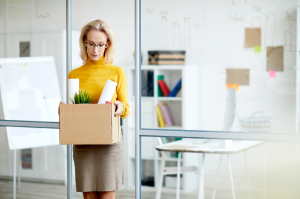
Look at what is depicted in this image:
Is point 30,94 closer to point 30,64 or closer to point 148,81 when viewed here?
point 30,64

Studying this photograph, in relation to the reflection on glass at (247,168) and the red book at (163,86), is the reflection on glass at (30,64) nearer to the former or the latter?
the red book at (163,86)

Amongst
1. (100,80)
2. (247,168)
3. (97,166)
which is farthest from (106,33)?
(247,168)

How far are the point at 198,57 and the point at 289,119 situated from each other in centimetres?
185

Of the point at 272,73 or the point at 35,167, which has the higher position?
the point at 272,73

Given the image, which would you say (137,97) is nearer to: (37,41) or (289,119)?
(289,119)

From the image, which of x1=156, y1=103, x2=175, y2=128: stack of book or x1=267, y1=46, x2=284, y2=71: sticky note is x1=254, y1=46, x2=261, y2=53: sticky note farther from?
x1=156, y1=103, x2=175, y2=128: stack of book

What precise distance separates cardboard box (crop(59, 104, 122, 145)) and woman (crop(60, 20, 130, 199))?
0.10 meters

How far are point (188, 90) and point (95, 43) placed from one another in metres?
2.42

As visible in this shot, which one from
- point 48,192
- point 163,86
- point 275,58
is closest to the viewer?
point 275,58

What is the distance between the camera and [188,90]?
4.30 metres

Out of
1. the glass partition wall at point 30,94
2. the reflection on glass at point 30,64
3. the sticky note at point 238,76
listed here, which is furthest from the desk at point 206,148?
the reflection on glass at point 30,64

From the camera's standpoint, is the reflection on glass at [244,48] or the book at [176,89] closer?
the reflection on glass at [244,48]

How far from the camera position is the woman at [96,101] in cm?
201

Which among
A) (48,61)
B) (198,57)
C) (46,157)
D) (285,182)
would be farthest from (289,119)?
(46,157)
